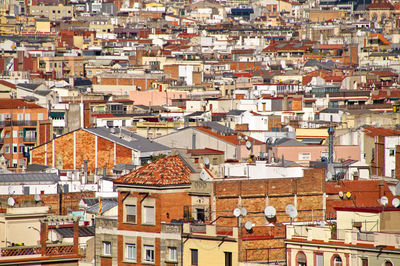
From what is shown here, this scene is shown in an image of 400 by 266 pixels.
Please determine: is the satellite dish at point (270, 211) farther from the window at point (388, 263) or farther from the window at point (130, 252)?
the window at point (388, 263)

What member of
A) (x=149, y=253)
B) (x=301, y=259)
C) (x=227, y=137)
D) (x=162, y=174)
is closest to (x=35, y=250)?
(x=149, y=253)

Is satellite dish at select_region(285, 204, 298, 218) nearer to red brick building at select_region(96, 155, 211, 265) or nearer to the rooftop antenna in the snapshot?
the rooftop antenna

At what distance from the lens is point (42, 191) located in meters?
52.4

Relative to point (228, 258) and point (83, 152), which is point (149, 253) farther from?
point (83, 152)

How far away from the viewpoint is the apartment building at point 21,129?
79438 millimetres

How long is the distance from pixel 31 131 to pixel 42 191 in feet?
95.9

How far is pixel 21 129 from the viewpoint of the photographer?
81312 mm

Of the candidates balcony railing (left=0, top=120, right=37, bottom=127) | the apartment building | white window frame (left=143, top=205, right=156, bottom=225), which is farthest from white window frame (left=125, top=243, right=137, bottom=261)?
balcony railing (left=0, top=120, right=37, bottom=127)

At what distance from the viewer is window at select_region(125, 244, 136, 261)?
123 ft

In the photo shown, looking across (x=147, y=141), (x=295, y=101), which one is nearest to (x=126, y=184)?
(x=147, y=141)

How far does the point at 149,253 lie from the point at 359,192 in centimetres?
915

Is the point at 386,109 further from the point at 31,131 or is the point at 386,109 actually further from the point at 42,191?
the point at 42,191

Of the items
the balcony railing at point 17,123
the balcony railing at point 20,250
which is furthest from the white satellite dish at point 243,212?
the balcony railing at point 17,123

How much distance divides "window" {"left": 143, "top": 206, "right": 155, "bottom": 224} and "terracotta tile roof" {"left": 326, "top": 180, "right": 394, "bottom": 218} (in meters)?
5.91
